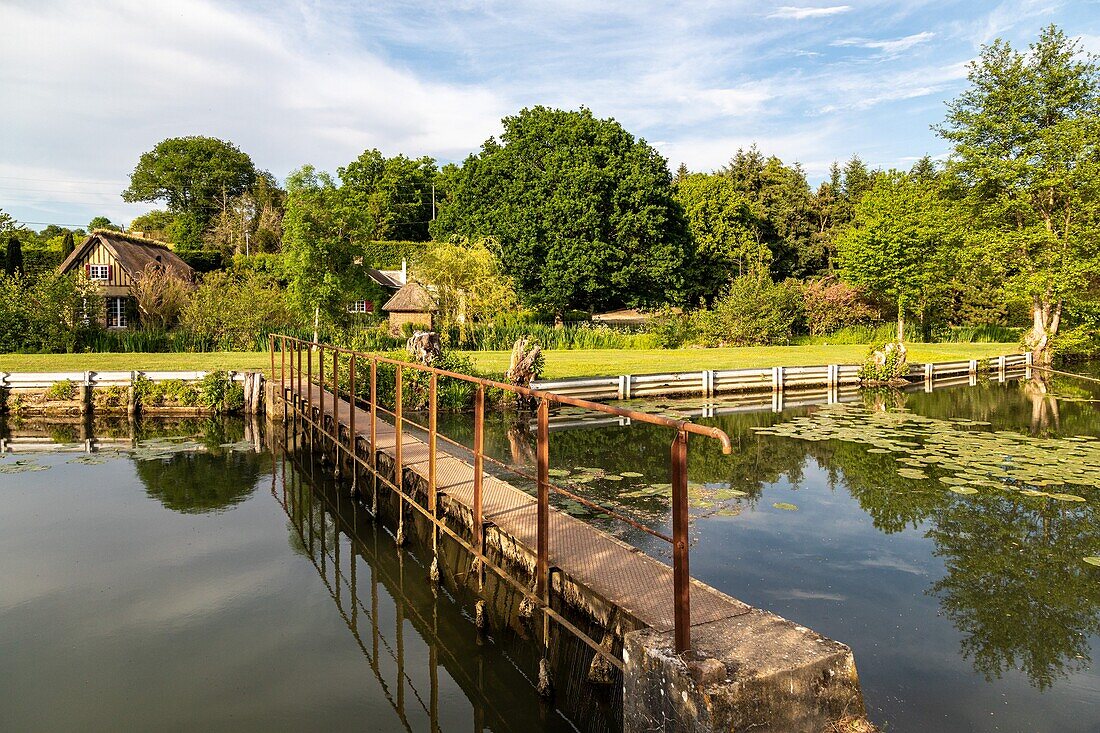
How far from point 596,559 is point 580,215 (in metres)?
31.3

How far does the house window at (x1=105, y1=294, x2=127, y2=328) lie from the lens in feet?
120

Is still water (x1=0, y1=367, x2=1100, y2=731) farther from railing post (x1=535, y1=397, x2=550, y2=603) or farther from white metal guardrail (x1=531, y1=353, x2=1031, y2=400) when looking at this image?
white metal guardrail (x1=531, y1=353, x2=1031, y2=400)

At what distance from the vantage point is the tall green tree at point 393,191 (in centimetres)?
6206

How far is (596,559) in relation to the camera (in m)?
5.07

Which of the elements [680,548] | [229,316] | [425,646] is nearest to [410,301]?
[229,316]

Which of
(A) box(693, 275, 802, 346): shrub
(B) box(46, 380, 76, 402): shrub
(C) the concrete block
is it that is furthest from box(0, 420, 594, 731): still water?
(A) box(693, 275, 802, 346): shrub

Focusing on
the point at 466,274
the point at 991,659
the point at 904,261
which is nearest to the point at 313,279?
the point at 466,274

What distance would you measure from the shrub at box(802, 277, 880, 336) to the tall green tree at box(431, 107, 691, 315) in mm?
7256

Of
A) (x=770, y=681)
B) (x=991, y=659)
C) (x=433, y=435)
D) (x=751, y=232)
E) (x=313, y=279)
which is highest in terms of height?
(x=751, y=232)

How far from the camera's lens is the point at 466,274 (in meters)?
30.0

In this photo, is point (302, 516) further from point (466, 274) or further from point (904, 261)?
point (904, 261)

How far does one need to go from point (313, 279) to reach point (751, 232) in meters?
30.7

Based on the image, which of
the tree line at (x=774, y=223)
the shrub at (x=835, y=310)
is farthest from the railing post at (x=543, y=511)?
the shrub at (x=835, y=310)

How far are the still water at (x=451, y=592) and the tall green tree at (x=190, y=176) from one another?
64286 millimetres
